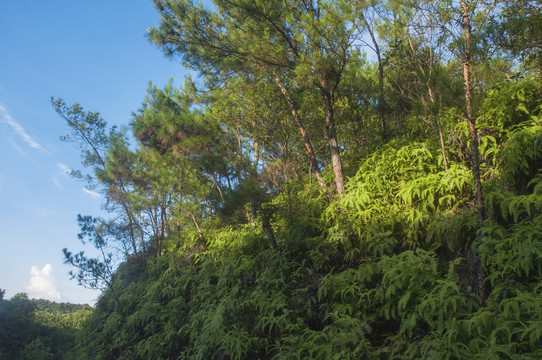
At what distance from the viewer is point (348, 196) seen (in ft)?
18.0

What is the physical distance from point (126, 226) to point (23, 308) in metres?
5.95

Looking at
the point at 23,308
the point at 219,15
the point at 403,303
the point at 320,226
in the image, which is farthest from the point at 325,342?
the point at 23,308

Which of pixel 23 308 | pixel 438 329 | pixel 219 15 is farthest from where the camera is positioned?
pixel 23 308

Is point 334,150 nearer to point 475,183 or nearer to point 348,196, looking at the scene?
point 348,196

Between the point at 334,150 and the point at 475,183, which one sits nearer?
the point at 475,183

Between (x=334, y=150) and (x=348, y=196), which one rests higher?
(x=334, y=150)

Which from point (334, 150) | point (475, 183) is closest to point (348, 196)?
point (334, 150)

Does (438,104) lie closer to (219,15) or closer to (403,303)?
(403,303)

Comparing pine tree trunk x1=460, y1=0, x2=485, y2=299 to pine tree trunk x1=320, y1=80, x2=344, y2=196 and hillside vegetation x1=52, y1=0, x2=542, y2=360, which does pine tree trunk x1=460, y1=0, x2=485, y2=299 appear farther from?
pine tree trunk x1=320, y1=80, x2=344, y2=196

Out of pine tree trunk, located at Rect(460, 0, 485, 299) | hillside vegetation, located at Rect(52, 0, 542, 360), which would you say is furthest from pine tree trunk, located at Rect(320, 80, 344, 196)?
pine tree trunk, located at Rect(460, 0, 485, 299)

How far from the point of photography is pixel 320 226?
5805mm

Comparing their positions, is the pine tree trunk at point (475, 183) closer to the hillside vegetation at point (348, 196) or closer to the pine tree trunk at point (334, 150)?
the hillside vegetation at point (348, 196)

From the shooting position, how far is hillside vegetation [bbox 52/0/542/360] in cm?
365

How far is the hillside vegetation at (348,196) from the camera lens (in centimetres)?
365
